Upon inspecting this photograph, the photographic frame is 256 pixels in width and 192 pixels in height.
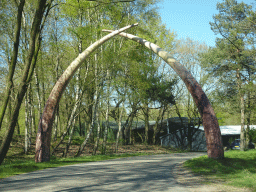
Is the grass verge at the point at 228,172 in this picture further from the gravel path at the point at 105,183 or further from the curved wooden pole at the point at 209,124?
the gravel path at the point at 105,183

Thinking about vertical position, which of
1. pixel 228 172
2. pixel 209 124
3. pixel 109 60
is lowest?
pixel 228 172

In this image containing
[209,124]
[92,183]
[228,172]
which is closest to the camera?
[92,183]

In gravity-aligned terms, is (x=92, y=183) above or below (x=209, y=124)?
below

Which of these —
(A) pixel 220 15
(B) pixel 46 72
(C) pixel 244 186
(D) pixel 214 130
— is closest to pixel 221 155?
(D) pixel 214 130

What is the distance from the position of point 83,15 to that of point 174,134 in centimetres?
2231

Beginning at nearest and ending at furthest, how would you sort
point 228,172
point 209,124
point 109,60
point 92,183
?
1. point 92,183
2. point 228,172
3. point 209,124
4. point 109,60

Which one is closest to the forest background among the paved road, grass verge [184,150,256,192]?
the paved road

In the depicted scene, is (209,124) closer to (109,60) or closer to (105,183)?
(105,183)

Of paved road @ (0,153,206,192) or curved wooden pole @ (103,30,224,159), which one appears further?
curved wooden pole @ (103,30,224,159)

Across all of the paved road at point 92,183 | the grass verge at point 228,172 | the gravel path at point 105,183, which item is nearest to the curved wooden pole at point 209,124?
the grass verge at point 228,172

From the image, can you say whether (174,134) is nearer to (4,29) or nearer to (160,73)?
(160,73)

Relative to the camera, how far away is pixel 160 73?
25406mm

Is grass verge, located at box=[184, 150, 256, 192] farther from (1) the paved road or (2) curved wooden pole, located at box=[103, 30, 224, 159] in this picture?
(1) the paved road

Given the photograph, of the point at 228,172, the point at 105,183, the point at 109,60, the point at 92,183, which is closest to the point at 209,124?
the point at 228,172
